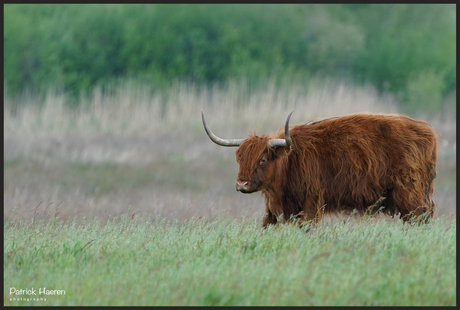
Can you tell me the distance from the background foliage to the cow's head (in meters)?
19.8

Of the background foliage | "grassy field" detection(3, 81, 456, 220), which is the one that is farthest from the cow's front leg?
the background foliage

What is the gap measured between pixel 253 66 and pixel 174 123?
11017 millimetres

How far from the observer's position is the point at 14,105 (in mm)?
25359

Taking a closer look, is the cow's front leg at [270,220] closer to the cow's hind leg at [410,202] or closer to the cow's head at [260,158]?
the cow's head at [260,158]

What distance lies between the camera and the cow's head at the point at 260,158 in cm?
746

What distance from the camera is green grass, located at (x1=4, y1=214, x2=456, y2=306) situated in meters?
5.01

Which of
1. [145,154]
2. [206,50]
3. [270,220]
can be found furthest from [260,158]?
[206,50]

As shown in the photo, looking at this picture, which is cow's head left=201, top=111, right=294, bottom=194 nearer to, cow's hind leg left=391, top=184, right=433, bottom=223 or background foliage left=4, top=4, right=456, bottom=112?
cow's hind leg left=391, top=184, right=433, bottom=223

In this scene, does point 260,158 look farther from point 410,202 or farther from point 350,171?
point 410,202

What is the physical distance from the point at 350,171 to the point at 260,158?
1169mm

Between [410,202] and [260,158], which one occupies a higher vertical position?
[260,158]

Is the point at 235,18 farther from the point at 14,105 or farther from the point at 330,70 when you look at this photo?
the point at 14,105

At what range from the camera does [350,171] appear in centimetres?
784

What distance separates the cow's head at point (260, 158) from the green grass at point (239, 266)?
67 cm
